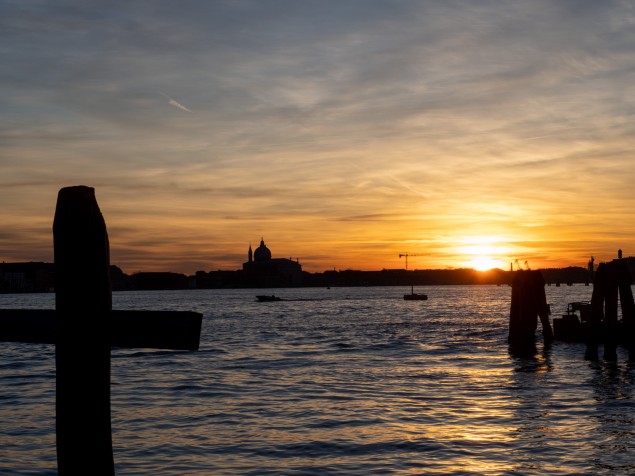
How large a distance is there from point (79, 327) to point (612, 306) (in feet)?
82.9

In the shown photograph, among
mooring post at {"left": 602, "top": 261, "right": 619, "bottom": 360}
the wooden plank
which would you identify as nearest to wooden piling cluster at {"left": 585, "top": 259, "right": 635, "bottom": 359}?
mooring post at {"left": 602, "top": 261, "right": 619, "bottom": 360}

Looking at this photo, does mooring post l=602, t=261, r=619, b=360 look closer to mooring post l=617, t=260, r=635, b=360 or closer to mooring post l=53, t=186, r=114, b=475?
mooring post l=617, t=260, r=635, b=360

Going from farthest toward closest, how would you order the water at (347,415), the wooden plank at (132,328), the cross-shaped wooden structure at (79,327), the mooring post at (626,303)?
the mooring post at (626,303) → the water at (347,415) → the cross-shaped wooden structure at (79,327) → the wooden plank at (132,328)

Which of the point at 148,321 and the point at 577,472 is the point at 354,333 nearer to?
the point at 577,472

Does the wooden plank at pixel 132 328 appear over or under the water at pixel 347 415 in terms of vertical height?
over

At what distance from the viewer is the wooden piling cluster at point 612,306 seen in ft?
89.4

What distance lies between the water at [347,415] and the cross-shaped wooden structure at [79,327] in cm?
816

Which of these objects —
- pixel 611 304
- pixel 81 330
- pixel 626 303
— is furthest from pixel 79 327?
pixel 626 303

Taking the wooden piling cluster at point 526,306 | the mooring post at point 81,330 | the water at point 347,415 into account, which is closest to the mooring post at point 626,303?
the water at point 347,415

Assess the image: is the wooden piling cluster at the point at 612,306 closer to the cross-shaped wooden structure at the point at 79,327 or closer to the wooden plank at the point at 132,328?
the cross-shaped wooden structure at the point at 79,327

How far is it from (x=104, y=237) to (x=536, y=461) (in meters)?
10.4

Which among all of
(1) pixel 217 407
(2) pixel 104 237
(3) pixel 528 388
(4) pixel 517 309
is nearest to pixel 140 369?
(1) pixel 217 407

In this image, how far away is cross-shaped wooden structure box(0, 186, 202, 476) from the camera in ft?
15.8

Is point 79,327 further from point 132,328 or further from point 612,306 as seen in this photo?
point 612,306
